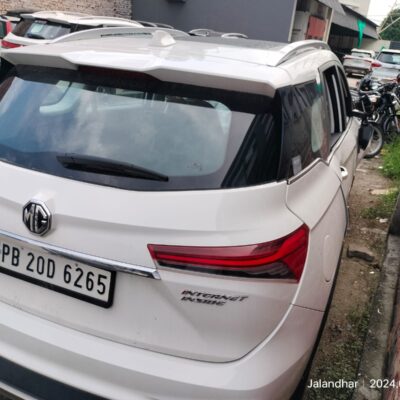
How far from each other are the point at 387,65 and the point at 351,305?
57.3ft

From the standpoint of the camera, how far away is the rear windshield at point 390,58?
19.4 metres

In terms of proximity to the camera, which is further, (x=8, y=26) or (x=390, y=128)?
(x=8, y=26)

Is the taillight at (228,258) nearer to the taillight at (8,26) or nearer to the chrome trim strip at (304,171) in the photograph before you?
the chrome trim strip at (304,171)

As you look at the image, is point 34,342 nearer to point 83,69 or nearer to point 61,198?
point 61,198

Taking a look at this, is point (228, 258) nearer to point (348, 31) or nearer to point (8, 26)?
point (8, 26)

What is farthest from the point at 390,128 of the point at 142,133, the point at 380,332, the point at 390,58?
the point at 390,58

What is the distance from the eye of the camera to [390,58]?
64.2 feet

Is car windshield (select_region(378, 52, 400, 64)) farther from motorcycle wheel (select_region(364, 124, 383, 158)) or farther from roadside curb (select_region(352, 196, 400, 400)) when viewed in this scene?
roadside curb (select_region(352, 196, 400, 400))

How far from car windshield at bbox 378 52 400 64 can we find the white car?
19.9 meters

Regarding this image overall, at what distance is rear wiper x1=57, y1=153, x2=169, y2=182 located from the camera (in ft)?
5.28

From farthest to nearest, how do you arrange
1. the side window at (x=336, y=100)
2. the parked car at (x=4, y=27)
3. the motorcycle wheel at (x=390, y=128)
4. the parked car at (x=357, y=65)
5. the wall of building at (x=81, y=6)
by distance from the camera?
the parked car at (x=357, y=65) < the wall of building at (x=81, y=6) < the parked car at (x=4, y=27) < the motorcycle wheel at (x=390, y=128) < the side window at (x=336, y=100)

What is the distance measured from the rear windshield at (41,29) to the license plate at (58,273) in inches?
307

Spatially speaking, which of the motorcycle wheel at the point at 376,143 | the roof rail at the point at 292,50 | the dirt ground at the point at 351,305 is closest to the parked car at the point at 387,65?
the motorcycle wheel at the point at 376,143

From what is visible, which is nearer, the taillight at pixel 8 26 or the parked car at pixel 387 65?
the taillight at pixel 8 26
